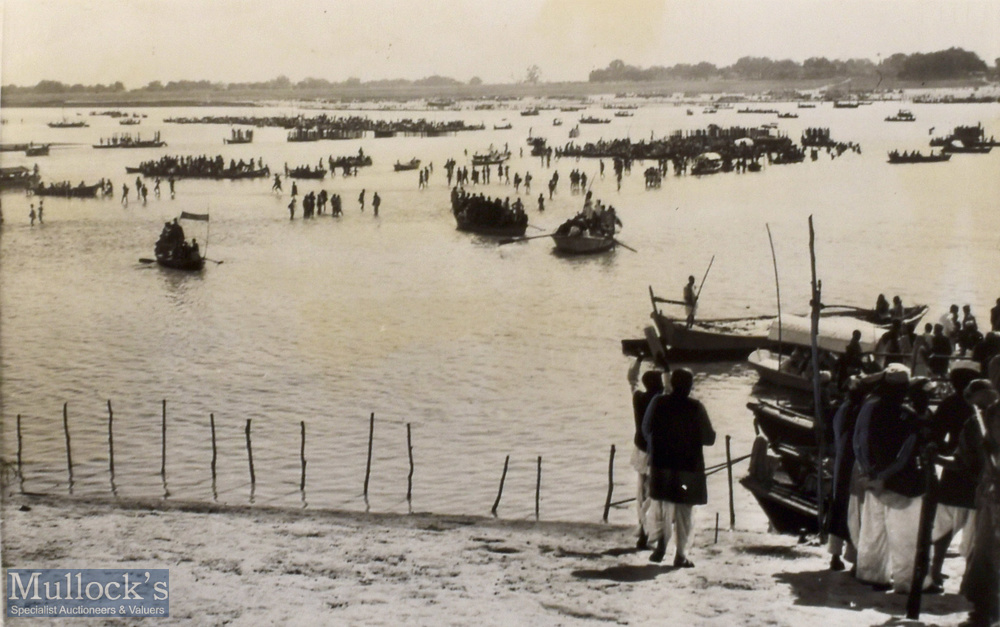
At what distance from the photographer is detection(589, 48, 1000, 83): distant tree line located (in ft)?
22.1

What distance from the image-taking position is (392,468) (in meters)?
8.50

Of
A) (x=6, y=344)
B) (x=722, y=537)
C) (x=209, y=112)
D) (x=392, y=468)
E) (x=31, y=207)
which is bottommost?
(x=392, y=468)

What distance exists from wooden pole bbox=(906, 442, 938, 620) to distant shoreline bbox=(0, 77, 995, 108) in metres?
3.87

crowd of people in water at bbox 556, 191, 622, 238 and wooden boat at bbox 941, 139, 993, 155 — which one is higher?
wooden boat at bbox 941, 139, 993, 155

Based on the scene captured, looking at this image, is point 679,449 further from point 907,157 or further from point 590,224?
point 590,224

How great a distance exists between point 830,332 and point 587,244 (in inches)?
149

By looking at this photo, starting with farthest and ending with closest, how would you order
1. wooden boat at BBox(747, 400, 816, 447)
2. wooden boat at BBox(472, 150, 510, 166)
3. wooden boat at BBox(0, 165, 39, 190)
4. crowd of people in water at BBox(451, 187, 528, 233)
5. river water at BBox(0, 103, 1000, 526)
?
wooden boat at BBox(472, 150, 510, 166)
crowd of people in water at BBox(451, 187, 528, 233)
river water at BBox(0, 103, 1000, 526)
wooden boat at BBox(0, 165, 39, 190)
wooden boat at BBox(747, 400, 816, 447)

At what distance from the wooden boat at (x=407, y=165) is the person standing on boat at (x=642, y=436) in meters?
12.0

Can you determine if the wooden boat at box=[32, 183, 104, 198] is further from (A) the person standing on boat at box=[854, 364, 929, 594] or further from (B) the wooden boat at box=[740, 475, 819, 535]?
(A) the person standing on boat at box=[854, 364, 929, 594]

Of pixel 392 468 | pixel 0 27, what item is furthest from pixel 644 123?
pixel 0 27

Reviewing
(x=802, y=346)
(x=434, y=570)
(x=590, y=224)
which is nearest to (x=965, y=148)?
(x=802, y=346)

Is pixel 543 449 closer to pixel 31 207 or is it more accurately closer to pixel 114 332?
pixel 114 332

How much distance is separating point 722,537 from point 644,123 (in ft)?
22.5

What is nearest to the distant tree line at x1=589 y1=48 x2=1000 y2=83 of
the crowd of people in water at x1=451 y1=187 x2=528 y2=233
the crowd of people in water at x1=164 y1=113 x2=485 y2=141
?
the crowd of people in water at x1=164 y1=113 x2=485 y2=141
